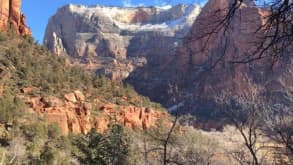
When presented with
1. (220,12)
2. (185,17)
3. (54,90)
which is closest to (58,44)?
(185,17)

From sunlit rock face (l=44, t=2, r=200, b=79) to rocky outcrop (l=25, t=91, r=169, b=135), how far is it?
202 feet

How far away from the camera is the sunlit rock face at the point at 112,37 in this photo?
397 ft

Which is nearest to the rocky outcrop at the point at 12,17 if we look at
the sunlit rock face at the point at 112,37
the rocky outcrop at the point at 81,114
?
the rocky outcrop at the point at 81,114

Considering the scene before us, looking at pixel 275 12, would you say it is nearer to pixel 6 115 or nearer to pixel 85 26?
pixel 6 115

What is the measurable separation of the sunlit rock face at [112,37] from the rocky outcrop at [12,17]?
6023 centimetres

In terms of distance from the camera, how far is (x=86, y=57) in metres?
126

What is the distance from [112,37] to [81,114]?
314 feet

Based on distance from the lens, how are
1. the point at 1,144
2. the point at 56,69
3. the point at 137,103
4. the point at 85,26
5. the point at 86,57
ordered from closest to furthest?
the point at 1,144, the point at 56,69, the point at 137,103, the point at 86,57, the point at 85,26

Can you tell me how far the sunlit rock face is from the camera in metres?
121

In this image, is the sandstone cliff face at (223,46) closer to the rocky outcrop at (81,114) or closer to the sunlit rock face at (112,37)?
the rocky outcrop at (81,114)

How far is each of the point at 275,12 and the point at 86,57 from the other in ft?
407

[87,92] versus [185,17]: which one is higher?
[185,17]

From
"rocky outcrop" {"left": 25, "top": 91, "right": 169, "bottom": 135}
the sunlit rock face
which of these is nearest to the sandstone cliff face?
"rocky outcrop" {"left": 25, "top": 91, "right": 169, "bottom": 135}

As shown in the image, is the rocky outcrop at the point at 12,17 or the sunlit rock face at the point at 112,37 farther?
the sunlit rock face at the point at 112,37
